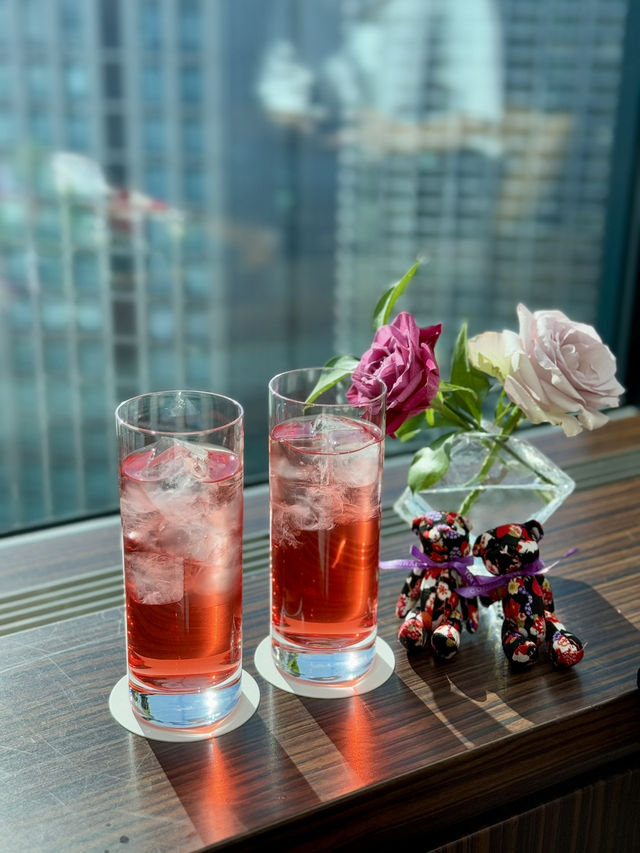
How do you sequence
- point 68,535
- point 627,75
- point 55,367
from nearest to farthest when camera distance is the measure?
point 68,535, point 627,75, point 55,367

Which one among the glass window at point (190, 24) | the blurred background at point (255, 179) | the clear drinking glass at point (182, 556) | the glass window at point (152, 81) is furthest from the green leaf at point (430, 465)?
the glass window at point (152, 81)

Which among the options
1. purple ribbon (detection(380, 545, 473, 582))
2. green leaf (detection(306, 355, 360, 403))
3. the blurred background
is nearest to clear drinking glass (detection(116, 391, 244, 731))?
green leaf (detection(306, 355, 360, 403))

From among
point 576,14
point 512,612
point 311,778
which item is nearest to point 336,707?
point 311,778

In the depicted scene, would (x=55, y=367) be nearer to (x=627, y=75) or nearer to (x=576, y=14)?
(x=576, y=14)

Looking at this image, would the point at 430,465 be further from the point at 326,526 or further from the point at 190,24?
the point at 190,24

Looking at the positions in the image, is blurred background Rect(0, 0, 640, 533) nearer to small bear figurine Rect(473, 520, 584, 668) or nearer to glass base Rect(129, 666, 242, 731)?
small bear figurine Rect(473, 520, 584, 668)

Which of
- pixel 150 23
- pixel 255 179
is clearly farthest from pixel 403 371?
pixel 150 23
